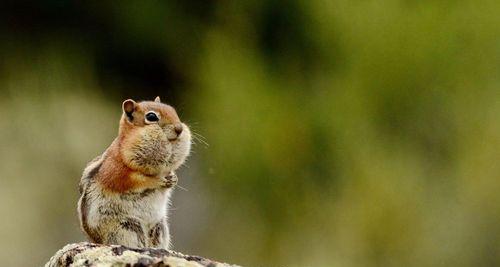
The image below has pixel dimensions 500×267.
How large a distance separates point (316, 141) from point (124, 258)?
15.9ft

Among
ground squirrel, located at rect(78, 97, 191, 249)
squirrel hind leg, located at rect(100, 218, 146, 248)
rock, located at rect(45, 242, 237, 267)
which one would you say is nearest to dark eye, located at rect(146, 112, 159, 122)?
ground squirrel, located at rect(78, 97, 191, 249)

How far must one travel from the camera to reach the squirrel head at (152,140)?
288 cm

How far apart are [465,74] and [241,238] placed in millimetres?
1439

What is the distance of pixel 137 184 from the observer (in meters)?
2.86

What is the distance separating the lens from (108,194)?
9.41 feet

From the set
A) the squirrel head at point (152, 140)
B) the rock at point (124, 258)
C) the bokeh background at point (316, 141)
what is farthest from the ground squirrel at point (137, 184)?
the bokeh background at point (316, 141)

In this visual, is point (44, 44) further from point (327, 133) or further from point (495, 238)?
point (495, 238)

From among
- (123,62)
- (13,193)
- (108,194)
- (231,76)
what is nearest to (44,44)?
(123,62)

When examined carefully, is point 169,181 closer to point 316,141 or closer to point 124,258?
point 124,258

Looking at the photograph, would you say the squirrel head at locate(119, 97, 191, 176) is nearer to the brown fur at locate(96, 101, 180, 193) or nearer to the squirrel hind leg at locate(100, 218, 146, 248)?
the brown fur at locate(96, 101, 180, 193)

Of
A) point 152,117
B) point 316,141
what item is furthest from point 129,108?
point 316,141

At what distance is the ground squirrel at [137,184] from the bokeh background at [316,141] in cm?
349

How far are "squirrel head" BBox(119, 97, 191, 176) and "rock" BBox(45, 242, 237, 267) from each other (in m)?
0.51

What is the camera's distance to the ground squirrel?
9.29 feet
